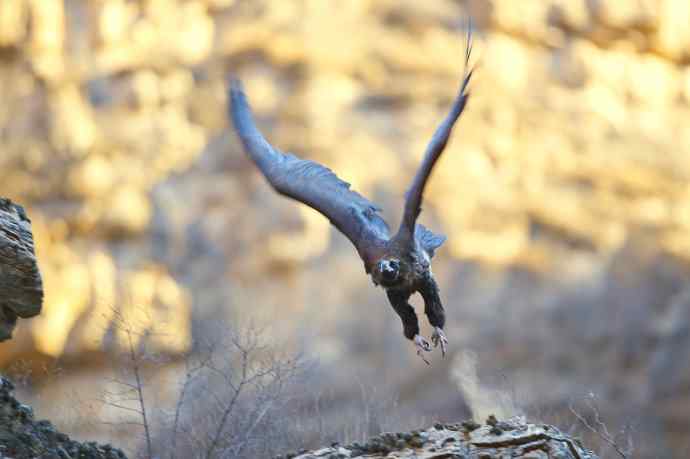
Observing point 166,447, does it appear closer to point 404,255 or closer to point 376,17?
point 404,255

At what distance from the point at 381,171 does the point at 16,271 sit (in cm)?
1006

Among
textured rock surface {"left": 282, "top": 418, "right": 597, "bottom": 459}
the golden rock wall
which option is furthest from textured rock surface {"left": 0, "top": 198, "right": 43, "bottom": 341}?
the golden rock wall

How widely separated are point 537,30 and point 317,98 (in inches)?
144

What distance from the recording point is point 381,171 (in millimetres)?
17469

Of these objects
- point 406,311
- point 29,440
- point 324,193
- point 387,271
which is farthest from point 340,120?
point 29,440

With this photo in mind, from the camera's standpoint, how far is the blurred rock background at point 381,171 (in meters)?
17.1

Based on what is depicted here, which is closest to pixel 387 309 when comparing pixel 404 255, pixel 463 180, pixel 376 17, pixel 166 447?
pixel 463 180

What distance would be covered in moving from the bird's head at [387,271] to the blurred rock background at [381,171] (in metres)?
8.40

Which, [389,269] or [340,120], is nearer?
[389,269]

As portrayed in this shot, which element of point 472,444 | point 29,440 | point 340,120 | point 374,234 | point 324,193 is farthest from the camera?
point 340,120

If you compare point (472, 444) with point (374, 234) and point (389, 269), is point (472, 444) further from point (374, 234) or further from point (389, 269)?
point (374, 234)

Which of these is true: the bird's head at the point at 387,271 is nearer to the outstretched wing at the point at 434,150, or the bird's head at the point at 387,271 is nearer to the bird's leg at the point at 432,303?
→ the bird's leg at the point at 432,303

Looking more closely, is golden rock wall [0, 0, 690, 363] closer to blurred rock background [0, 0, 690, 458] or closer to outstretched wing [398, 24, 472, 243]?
blurred rock background [0, 0, 690, 458]

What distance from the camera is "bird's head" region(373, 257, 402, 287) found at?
8.27 metres
